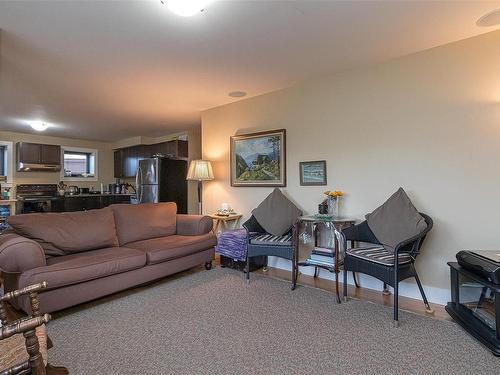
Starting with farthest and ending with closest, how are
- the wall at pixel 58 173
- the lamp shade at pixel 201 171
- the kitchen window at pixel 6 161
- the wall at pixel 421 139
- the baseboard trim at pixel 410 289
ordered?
the wall at pixel 58 173
the kitchen window at pixel 6 161
the lamp shade at pixel 201 171
the baseboard trim at pixel 410 289
the wall at pixel 421 139

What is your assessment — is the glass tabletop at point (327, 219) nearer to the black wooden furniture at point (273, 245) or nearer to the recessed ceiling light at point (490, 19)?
the black wooden furniture at point (273, 245)

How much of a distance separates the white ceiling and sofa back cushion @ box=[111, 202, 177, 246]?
1.50 metres

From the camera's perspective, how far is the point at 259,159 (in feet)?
12.8

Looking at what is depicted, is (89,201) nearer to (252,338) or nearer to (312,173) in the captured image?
(312,173)

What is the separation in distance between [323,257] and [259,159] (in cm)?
163

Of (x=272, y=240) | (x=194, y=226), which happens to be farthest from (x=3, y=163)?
(x=272, y=240)

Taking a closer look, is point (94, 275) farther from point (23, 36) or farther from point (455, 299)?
point (455, 299)

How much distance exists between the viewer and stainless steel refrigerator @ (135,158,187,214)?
5.56 meters

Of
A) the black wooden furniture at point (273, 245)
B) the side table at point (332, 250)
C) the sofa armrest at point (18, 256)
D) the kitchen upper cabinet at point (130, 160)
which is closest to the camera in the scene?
the sofa armrest at point (18, 256)

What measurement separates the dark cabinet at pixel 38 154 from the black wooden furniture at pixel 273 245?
5433 mm

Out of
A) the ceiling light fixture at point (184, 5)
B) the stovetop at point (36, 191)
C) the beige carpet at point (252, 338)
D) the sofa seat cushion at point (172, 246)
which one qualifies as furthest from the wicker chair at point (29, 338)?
the stovetop at point (36, 191)

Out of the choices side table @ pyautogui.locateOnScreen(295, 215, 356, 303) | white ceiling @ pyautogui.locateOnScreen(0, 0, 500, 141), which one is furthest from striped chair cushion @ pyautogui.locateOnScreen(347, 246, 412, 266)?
white ceiling @ pyautogui.locateOnScreen(0, 0, 500, 141)

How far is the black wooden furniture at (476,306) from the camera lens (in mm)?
1831

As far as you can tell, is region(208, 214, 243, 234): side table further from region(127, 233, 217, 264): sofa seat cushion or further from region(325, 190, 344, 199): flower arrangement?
region(325, 190, 344, 199): flower arrangement
